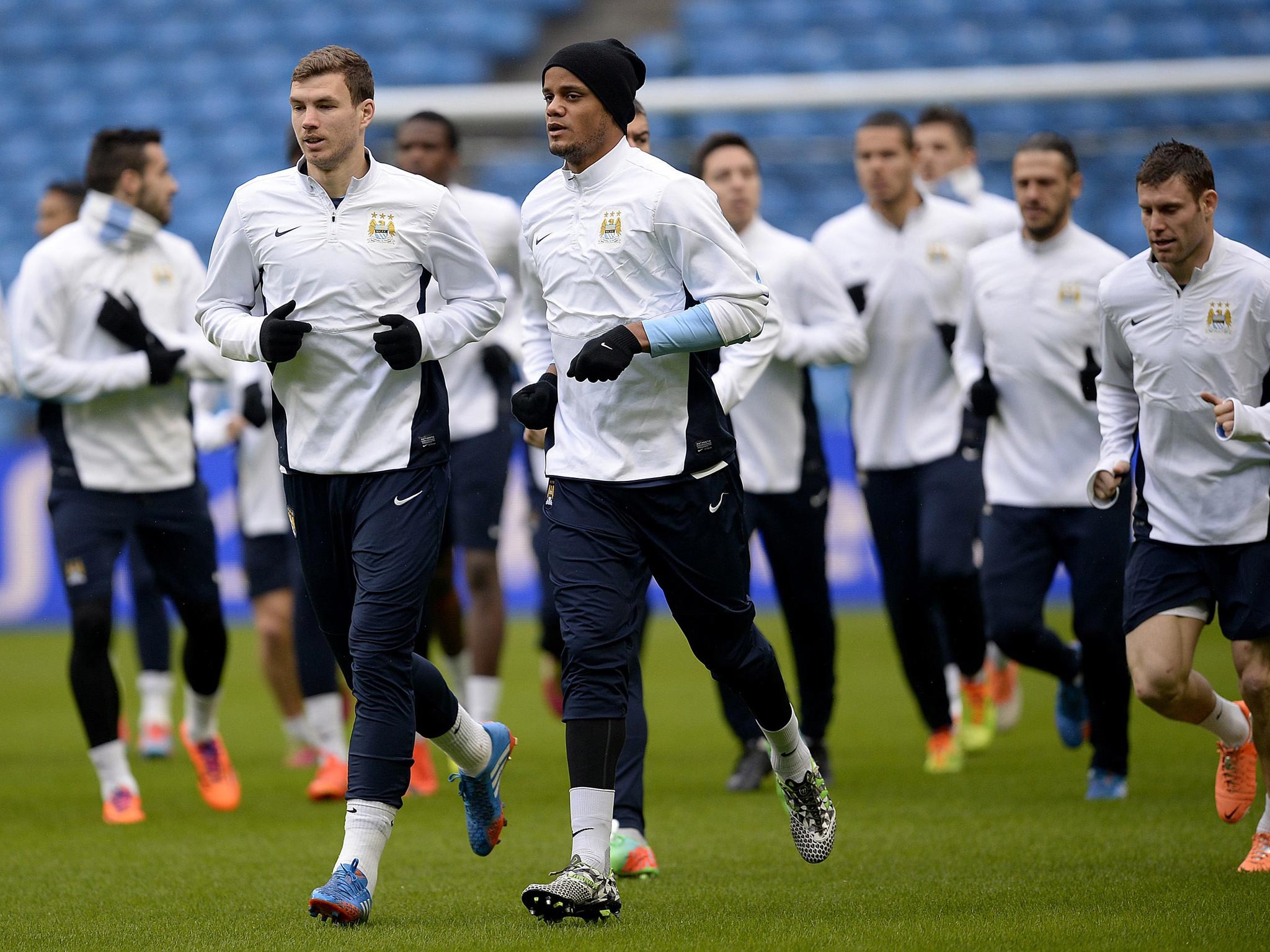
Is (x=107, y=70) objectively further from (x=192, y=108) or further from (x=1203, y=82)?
(x=1203, y=82)

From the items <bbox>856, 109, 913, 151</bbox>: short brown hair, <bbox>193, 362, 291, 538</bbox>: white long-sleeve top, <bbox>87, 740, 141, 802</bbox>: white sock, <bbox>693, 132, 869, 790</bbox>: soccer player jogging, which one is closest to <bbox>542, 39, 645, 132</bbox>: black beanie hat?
<bbox>693, 132, 869, 790</bbox>: soccer player jogging

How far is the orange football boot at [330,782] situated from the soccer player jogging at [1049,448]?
278 centimetres

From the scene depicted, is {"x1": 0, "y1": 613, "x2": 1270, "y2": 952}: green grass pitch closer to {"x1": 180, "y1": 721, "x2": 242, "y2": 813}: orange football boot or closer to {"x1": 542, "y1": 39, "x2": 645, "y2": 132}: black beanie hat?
{"x1": 180, "y1": 721, "x2": 242, "y2": 813}: orange football boot

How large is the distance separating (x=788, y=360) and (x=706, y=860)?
2436mm

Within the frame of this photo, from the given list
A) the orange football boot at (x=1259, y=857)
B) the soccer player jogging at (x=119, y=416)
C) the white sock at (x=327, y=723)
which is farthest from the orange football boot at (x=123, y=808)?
the orange football boot at (x=1259, y=857)

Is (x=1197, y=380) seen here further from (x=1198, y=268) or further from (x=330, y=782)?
(x=330, y=782)

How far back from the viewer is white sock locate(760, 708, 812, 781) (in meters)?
5.18

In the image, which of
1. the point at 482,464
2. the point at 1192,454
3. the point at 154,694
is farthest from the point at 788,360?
the point at 154,694

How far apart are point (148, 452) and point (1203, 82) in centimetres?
853

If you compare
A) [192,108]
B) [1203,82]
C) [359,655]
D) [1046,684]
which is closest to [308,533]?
[359,655]

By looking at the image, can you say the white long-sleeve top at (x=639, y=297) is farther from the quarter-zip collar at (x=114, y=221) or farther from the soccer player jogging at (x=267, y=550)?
the soccer player jogging at (x=267, y=550)

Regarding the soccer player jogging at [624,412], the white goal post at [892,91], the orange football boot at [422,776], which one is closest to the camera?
the soccer player jogging at [624,412]

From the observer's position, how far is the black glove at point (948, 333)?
778cm

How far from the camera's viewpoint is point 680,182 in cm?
480
